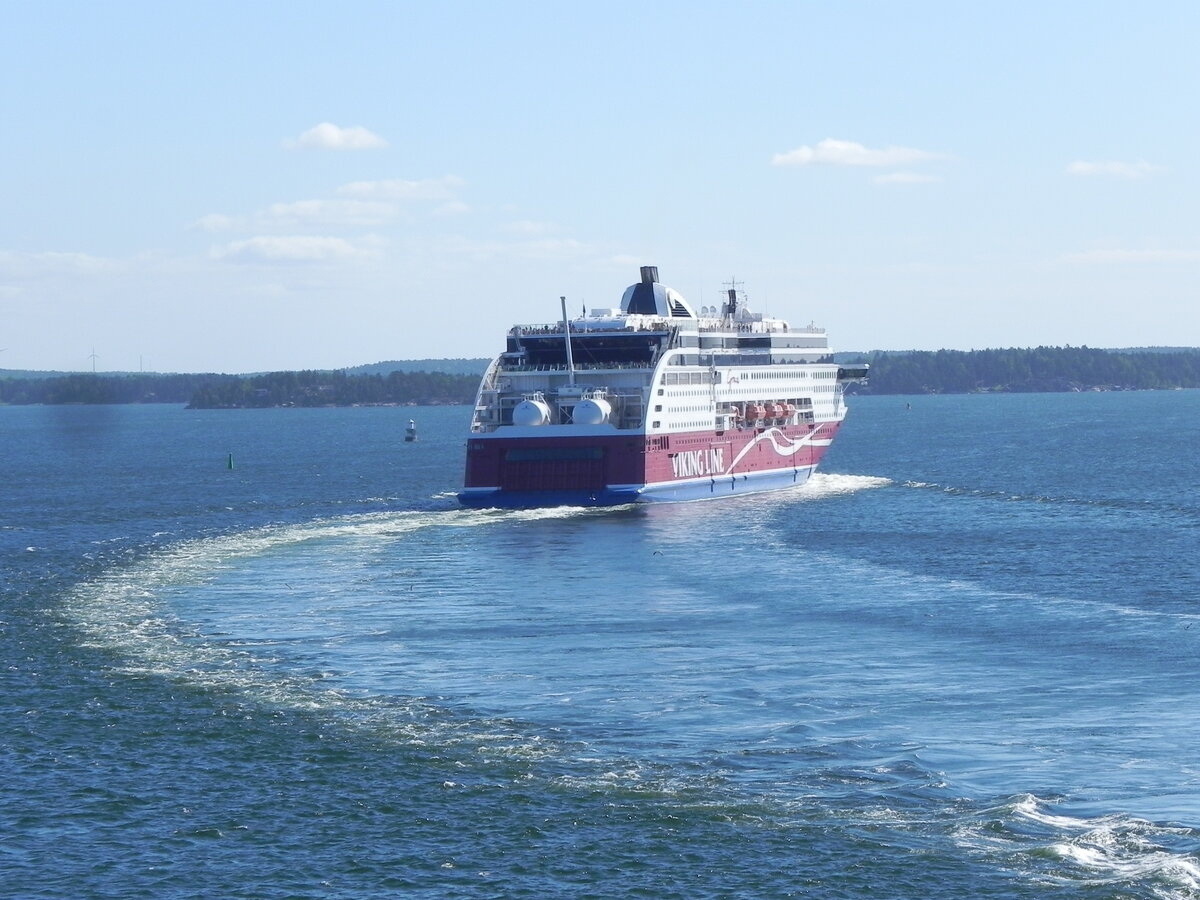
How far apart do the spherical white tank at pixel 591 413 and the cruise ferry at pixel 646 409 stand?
0.05m

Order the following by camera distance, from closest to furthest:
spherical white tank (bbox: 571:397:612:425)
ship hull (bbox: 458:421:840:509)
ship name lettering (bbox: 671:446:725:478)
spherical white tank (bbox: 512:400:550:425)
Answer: spherical white tank (bbox: 512:400:550:425), spherical white tank (bbox: 571:397:612:425), ship hull (bbox: 458:421:840:509), ship name lettering (bbox: 671:446:725:478)

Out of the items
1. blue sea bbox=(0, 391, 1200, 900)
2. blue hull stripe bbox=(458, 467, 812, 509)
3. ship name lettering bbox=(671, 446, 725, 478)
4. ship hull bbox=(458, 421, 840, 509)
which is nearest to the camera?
blue sea bbox=(0, 391, 1200, 900)

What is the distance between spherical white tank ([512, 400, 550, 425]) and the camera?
253ft

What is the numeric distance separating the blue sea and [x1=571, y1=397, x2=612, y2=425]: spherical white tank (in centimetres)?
557

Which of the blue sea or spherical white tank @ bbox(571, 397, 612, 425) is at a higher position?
spherical white tank @ bbox(571, 397, 612, 425)

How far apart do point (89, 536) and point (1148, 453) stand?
275 ft

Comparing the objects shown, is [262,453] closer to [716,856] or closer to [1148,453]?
[1148,453]

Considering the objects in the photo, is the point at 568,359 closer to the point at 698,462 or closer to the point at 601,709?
the point at 698,462

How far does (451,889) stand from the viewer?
25.3 meters

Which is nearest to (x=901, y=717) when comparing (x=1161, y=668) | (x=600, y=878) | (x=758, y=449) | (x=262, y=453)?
(x=1161, y=668)

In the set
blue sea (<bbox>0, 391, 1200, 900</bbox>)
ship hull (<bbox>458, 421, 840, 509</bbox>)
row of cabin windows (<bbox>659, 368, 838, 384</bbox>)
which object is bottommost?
blue sea (<bbox>0, 391, 1200, 900</bbox>)

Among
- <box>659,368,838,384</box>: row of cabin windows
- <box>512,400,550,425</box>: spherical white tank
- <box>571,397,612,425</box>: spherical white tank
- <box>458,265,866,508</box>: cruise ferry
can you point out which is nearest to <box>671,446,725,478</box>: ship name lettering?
<box>458,265,866,508</box>: cruise ferry

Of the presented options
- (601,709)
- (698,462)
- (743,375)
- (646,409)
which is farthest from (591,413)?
(601,709)

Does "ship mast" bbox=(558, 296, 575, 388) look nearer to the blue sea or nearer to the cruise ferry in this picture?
the cruise ferry
